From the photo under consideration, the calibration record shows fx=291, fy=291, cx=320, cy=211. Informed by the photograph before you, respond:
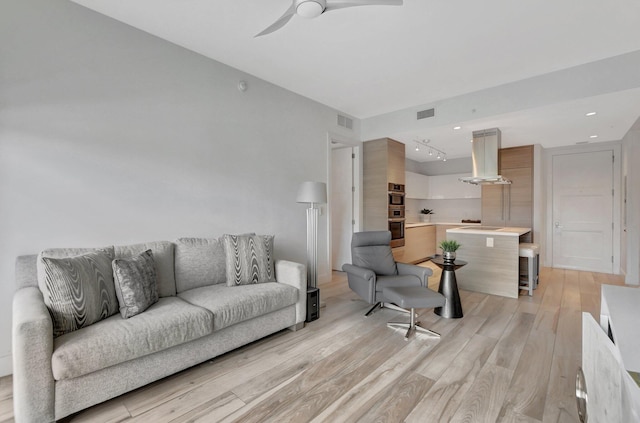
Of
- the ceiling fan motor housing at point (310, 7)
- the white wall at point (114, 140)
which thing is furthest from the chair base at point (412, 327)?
the ceiling fan motor housing at point (310, 7)

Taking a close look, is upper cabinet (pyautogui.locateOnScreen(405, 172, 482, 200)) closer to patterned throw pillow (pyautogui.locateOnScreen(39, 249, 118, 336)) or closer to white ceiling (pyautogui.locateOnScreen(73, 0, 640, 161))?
white ceiling (pyautogui.locateOnScreen(73, 0, 640, 161))

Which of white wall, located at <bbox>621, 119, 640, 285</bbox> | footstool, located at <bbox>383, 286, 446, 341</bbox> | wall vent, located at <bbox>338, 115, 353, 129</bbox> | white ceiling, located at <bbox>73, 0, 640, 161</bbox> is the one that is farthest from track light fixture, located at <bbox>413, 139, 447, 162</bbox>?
footstool, located at <bbox>383, 286, 446, 341</bbox>

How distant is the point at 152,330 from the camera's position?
6.30 ft

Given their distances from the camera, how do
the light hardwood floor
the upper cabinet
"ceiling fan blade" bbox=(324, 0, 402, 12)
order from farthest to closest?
the upper cabinet < "ceiling fan blade" bbox=(324, 0, 402, 12) < the light hardwood floor

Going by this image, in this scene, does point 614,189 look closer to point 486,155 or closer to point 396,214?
point 486,155

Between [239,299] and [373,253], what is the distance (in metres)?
1.90

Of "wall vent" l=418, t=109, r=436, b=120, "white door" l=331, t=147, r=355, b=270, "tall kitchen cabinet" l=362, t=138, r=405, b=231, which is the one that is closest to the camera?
"wall vent" l=418, t=109, r=436, b=120

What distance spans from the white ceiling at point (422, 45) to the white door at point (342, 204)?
1359 mm

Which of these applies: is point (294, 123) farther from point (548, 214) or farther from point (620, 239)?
point (620, 239)

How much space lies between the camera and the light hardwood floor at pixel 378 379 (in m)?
1.78

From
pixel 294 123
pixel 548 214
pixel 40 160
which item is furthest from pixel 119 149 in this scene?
pixel 548 214

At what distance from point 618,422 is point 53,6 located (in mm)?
3895

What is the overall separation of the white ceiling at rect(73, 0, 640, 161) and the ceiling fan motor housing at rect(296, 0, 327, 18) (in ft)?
1.52

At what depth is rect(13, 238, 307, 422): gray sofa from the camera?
1.57 m
